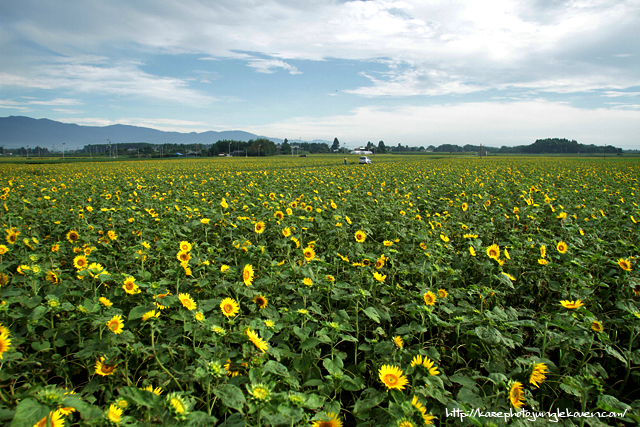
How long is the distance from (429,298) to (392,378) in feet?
3.26

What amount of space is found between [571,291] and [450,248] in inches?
53.8

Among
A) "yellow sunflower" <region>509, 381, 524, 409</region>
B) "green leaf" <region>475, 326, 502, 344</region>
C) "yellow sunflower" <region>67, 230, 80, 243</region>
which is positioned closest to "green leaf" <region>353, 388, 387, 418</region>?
"yellow sunflower" <region>509, 381, 524, 409</region>

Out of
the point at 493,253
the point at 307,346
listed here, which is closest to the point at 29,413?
the point at 307,346

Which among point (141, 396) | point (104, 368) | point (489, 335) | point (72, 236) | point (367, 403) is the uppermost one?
point (72, 236)

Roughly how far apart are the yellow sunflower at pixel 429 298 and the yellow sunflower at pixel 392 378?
0.86 m

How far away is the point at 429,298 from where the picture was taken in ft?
8.39

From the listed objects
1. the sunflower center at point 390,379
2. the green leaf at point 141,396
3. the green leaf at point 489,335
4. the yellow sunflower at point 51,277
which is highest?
the yellow sunflower at point 51,277

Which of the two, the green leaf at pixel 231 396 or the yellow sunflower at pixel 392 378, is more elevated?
the green leaf at pixel 231 396

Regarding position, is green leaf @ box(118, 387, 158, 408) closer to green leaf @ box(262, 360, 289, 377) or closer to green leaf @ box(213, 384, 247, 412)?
green leaf @ box(213, 384, 247, 412)

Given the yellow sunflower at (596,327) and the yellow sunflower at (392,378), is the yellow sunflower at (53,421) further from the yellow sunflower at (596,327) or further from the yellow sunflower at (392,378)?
the yellow sunflower at (596,327)

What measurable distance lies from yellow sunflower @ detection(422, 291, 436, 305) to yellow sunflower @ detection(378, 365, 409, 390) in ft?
2.81

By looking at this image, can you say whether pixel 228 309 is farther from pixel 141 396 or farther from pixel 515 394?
pixel 515 394

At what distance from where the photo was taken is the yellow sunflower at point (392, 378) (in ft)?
5.43

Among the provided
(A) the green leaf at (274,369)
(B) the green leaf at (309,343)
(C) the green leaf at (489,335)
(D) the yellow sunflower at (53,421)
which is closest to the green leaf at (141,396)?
(D) the yellow sunflower at (53,421)
